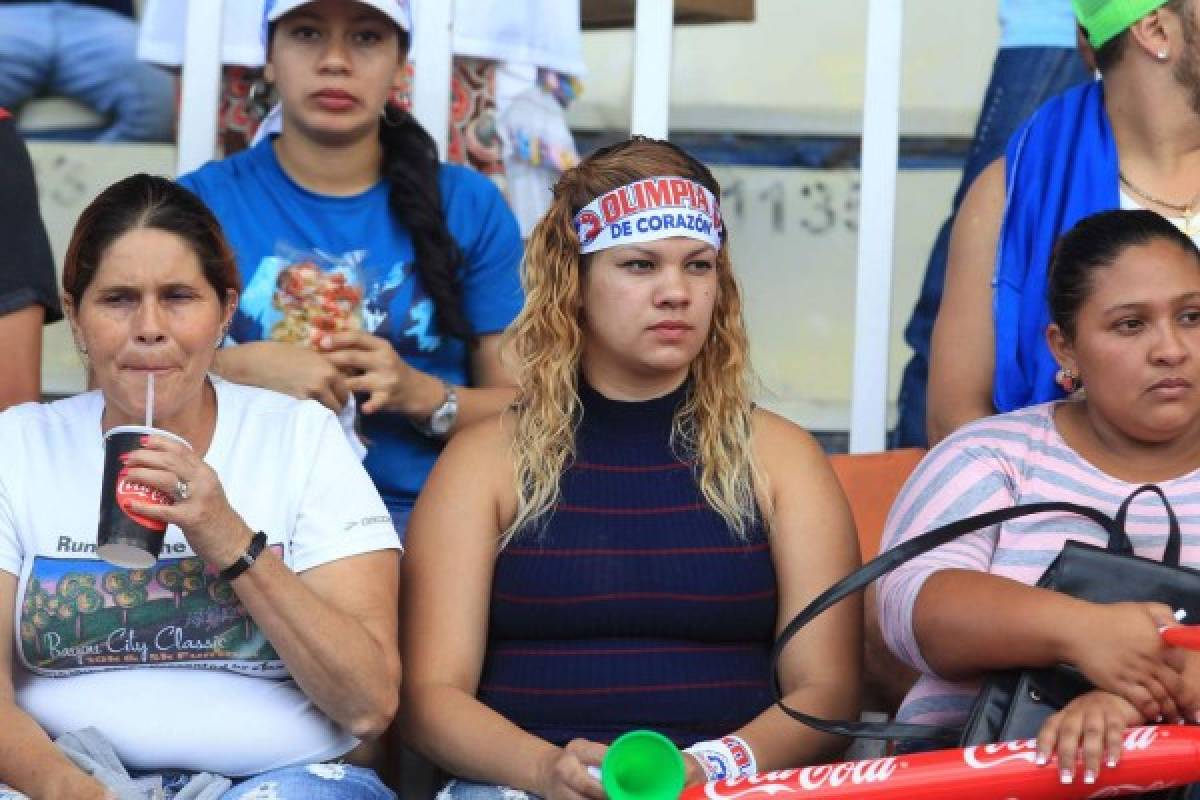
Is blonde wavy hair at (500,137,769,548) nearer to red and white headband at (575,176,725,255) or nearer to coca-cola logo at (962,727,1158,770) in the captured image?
red and white headband at (575,176,725,255)

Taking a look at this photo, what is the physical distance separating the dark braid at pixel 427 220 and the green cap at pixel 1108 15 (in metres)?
1.16

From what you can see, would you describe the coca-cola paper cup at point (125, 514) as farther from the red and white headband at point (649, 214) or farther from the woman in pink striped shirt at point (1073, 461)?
the woman in pink striped shirt at point (1073, 461)

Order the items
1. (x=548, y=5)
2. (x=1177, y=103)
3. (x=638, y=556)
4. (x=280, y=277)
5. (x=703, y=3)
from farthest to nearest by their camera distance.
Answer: (x=703, y=3), (x=548, y=5), (x=280, y=277), (x=1177, y=103), (x=638, y=556)

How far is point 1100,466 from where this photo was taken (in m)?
3.29

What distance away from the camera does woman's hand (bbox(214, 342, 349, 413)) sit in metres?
3.65

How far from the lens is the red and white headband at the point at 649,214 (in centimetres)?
345

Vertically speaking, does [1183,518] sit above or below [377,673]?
above

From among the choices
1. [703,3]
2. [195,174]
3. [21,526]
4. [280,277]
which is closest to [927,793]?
[21,526]

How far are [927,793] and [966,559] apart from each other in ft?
1.63

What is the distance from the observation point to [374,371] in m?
3.72

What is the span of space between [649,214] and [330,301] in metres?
0.73

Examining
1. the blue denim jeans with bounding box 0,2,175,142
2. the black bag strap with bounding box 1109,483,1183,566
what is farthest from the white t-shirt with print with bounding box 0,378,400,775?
the blue denim jeans with bounding box 0,2,175,142

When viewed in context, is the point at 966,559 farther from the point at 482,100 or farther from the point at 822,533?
the point at 482,100

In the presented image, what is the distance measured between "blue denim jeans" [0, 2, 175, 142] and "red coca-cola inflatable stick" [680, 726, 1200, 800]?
3585 mm
